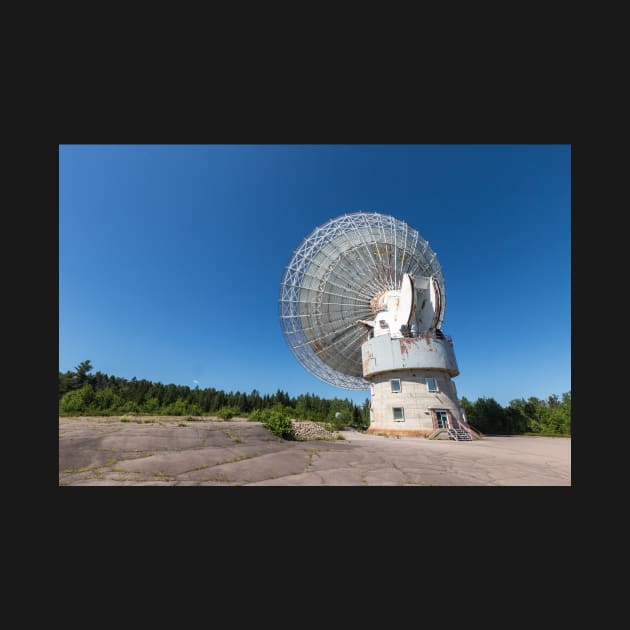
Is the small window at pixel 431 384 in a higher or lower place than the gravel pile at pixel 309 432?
higher

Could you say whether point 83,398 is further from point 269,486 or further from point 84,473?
point 269,486

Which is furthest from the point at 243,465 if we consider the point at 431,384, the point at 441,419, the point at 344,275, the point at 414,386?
the point at 344,275

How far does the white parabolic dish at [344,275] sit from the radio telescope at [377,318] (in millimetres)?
97

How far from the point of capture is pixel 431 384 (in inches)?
859

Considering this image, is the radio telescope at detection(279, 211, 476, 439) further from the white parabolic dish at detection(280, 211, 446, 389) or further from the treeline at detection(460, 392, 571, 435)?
the treeline at detection(460, 392, 571, 435)

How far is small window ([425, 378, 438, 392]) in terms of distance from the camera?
2164 centimetres

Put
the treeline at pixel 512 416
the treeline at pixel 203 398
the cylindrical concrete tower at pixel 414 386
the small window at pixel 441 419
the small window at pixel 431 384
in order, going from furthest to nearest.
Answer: the treeline at pixel 203 398 → the treeline at pixel 512 416 → the small window at pixel 431 384 → the cylindrical concrete tower at pixel 414 386 → the small window at pixel 441 419

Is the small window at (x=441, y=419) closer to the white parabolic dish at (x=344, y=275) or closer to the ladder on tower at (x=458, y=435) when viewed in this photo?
the ladder on tower at (x=458, y=435)

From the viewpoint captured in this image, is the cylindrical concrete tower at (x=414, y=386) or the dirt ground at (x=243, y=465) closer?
the dirt ground at (x=243, y=465)

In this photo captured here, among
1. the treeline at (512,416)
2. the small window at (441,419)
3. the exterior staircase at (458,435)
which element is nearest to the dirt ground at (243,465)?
the exterior staircase at (458,435)

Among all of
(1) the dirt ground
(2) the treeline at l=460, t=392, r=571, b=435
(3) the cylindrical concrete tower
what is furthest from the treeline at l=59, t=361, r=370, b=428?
(1) the dirt ground

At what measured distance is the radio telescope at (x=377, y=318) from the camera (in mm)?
21797

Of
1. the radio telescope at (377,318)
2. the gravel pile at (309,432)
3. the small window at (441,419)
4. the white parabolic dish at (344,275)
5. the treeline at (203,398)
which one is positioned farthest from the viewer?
the treeline at (203,398)

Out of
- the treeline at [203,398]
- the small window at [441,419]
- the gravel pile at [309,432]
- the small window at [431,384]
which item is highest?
the small window at [431,384]
